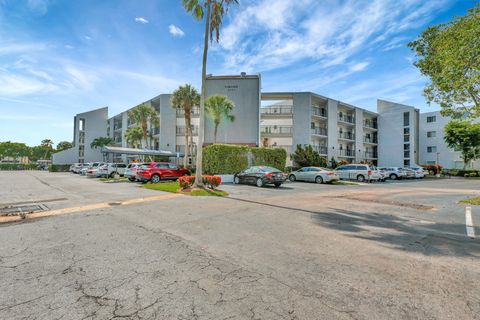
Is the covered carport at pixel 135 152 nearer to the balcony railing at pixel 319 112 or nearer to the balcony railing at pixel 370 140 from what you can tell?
the balcony railing at pixel 319 112

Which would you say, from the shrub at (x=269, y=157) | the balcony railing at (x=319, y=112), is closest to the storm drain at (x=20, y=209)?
the shrub at (x=269, y=157)

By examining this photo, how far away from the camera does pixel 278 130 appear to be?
37281 mm

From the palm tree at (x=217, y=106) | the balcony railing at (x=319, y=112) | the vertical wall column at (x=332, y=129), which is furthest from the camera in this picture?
the vertical wall column at (x=332, y=129)

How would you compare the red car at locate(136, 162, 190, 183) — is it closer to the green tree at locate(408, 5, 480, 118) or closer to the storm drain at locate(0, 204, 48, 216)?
the storm drain at locate(0, 204, 48, 216)

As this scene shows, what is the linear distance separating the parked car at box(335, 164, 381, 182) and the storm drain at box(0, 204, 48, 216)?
2534 centimetres

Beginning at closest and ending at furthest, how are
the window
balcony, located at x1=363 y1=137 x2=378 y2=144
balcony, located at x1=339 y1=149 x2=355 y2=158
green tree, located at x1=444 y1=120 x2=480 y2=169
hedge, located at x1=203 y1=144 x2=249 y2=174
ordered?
hedge, located at x1=203 y1=144 x2=249 y2=174
green tree, located at x1=444 y1=120 x2=480 y2=169
balcony, located at x1=339 y1=149 x2=355 y2=158
the window
balcony, located at x1=363 y1=137 x2=378 y2=144

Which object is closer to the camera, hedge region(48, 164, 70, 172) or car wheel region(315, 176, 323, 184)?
car wheel region(315, 176, 323, 184)

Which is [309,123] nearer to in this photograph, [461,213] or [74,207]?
[461,213]

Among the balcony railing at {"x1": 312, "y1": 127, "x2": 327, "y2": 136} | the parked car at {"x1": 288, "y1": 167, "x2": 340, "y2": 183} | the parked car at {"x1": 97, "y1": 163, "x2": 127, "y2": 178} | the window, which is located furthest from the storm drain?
the window

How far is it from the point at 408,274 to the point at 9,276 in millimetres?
5729

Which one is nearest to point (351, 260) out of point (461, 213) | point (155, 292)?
point (155, 292)

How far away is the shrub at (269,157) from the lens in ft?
83.0

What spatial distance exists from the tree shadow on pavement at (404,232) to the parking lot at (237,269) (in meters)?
0.03

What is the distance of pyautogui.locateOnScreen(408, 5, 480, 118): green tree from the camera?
9.09 m
